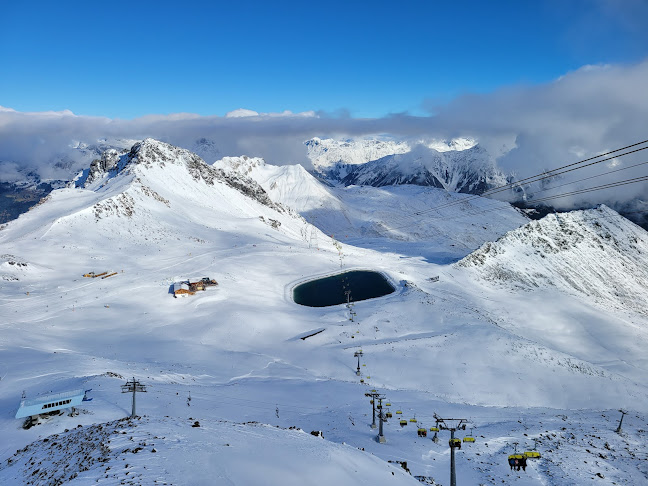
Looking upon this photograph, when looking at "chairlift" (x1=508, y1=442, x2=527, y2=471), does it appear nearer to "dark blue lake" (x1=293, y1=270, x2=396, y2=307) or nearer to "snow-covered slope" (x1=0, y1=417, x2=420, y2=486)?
"snow-covered slope" (x1=0, y1=417, x2=420, y2=486)

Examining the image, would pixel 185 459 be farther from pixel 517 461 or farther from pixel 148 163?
pixel 148 163

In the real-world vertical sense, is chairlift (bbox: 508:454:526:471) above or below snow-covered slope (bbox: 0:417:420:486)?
below

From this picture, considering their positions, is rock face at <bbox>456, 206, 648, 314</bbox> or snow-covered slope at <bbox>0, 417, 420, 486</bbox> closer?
snow-covered slope at <bbox>0, 417, 420, 486</bbox>

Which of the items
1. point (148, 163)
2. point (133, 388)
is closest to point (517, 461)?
point (133, 388)

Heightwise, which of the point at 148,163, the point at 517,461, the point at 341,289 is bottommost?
the point at 341,289

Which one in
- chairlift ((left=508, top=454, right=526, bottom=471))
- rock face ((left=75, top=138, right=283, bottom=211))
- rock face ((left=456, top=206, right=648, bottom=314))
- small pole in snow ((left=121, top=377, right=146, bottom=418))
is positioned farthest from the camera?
rock face ((left=75, top=138, right=283, bottom=211))

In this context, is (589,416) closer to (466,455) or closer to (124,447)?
(466,455)

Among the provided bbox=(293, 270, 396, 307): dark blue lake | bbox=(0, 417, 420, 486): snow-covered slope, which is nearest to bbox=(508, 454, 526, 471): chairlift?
bbox=(0, 417, 420, 486): snow-covered slope

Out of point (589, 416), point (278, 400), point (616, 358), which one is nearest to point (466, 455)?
point (278, 400)
